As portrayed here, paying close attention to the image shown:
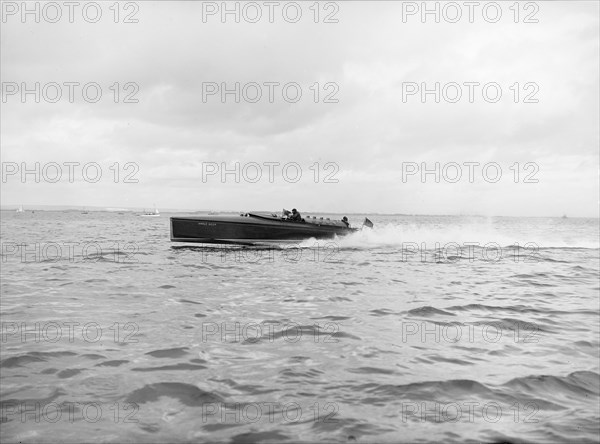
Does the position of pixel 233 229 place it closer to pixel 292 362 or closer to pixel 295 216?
pixel 295 216

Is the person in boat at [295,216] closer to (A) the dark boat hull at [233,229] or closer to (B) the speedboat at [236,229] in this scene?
(B) the speedboat at [236,229]

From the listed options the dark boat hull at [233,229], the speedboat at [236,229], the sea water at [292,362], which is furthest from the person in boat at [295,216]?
the sea water at [292,362]

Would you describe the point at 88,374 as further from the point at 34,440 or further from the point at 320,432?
the point at 320,432

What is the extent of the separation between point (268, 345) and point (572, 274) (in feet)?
52.5

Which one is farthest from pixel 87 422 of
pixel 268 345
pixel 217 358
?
pixel 268 345

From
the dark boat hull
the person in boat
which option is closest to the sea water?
the dark boat hull

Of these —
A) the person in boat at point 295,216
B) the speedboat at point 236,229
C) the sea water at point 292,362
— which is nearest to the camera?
the sea water at point 292,362

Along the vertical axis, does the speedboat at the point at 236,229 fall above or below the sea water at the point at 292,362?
above

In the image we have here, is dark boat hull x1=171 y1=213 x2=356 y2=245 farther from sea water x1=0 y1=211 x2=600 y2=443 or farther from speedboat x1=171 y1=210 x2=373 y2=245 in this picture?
sea water x1=0 y1=211 x2=600 y2=443

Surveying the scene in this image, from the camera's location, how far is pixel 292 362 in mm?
6223

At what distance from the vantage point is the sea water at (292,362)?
427cm

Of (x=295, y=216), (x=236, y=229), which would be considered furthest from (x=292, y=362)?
(x=295, y=216)

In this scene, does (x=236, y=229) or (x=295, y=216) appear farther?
(x=295, y=216)

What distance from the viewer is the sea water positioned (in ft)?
14.0
